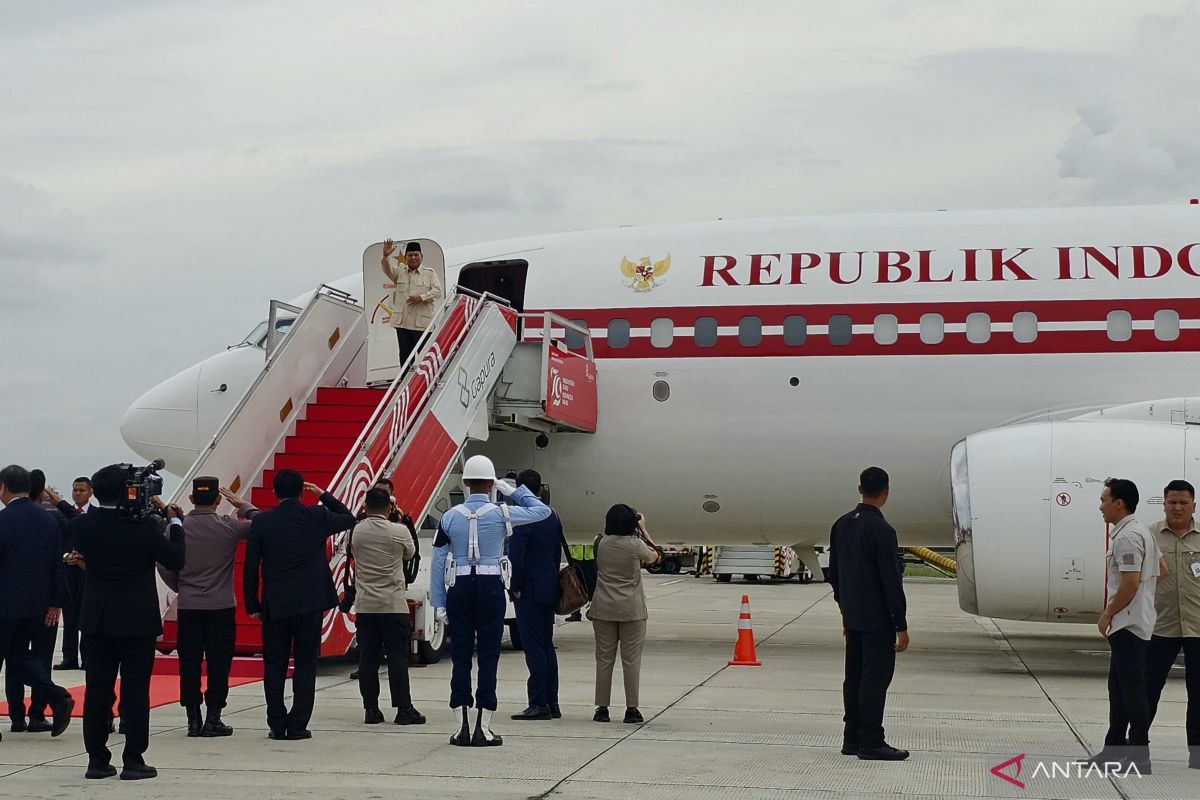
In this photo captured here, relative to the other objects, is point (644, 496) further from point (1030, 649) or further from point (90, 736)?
point (90, 736)

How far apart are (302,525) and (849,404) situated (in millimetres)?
6830

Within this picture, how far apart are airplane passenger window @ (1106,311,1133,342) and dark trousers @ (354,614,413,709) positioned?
25.7 feet

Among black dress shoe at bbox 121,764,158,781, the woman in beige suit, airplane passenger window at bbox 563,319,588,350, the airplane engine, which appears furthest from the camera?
airplane passenger window at bbox 563,319,588,350

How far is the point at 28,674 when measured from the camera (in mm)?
8453

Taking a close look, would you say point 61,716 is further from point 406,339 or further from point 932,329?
point 932,329

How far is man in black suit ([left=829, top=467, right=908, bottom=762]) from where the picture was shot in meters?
7.74

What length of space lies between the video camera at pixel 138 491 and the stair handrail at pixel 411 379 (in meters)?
3.91

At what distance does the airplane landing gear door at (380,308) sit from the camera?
45.6 feet

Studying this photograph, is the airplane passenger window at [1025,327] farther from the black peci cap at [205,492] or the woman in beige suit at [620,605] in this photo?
the black peci cap at [205,492]

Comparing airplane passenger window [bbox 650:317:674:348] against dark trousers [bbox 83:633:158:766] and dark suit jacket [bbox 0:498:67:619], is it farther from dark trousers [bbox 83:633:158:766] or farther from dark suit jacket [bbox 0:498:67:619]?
dark trousers [bbox 83:633:158:766]

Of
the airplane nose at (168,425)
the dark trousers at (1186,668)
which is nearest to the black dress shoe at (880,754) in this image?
the dark trousers at (1186,668)

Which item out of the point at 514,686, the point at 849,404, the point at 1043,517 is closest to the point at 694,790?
the point at 514,686

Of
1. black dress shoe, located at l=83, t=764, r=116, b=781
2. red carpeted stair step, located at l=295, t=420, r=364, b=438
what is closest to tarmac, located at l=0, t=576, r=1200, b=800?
black dress shoe, located at l=83, t=764, r=116, b=781

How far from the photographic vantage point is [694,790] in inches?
268
